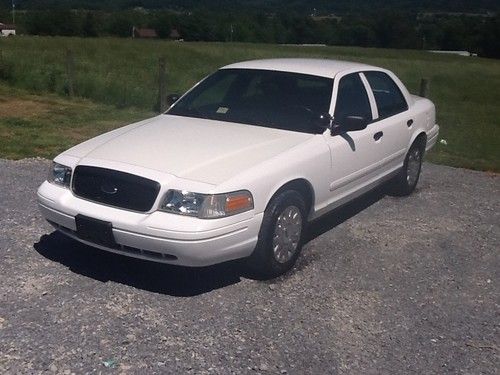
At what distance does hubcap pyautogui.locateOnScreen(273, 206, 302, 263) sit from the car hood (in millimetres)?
453

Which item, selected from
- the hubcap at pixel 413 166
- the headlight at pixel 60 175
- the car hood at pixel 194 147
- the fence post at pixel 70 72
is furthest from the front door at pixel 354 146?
the fence post at pixel 70 72

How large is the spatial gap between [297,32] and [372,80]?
86.3m

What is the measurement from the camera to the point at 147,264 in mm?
5258

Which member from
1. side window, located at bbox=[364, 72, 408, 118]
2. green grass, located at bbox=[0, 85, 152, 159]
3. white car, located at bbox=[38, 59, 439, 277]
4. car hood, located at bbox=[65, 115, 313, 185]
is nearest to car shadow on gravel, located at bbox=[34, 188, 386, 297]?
white car, located at bbox=[38, 59, 439, 277]

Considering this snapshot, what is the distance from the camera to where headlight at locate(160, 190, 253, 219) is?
14.7 feet

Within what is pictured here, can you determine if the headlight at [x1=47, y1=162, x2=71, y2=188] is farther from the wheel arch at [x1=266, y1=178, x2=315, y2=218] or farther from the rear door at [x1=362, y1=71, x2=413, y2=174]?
the rear door at [x1=362, y1=71, x2=413, y2=174]

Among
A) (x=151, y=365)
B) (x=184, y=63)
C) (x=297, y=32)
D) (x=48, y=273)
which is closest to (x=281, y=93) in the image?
(x=48, y=273)

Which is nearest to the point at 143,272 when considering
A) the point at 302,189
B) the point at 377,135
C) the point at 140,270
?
the point at 140,270

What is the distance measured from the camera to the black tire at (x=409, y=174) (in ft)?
24.5

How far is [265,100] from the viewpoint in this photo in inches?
239

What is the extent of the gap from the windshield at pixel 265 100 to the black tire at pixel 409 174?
72.7 inches

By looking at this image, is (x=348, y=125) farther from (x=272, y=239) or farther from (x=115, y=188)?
(x=115, y=188)

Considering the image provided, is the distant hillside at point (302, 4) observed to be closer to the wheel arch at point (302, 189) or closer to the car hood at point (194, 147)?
the car hood at point (194, 147)

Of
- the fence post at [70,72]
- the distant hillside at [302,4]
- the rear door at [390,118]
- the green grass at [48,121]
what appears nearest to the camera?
the rear door at [390,118]
